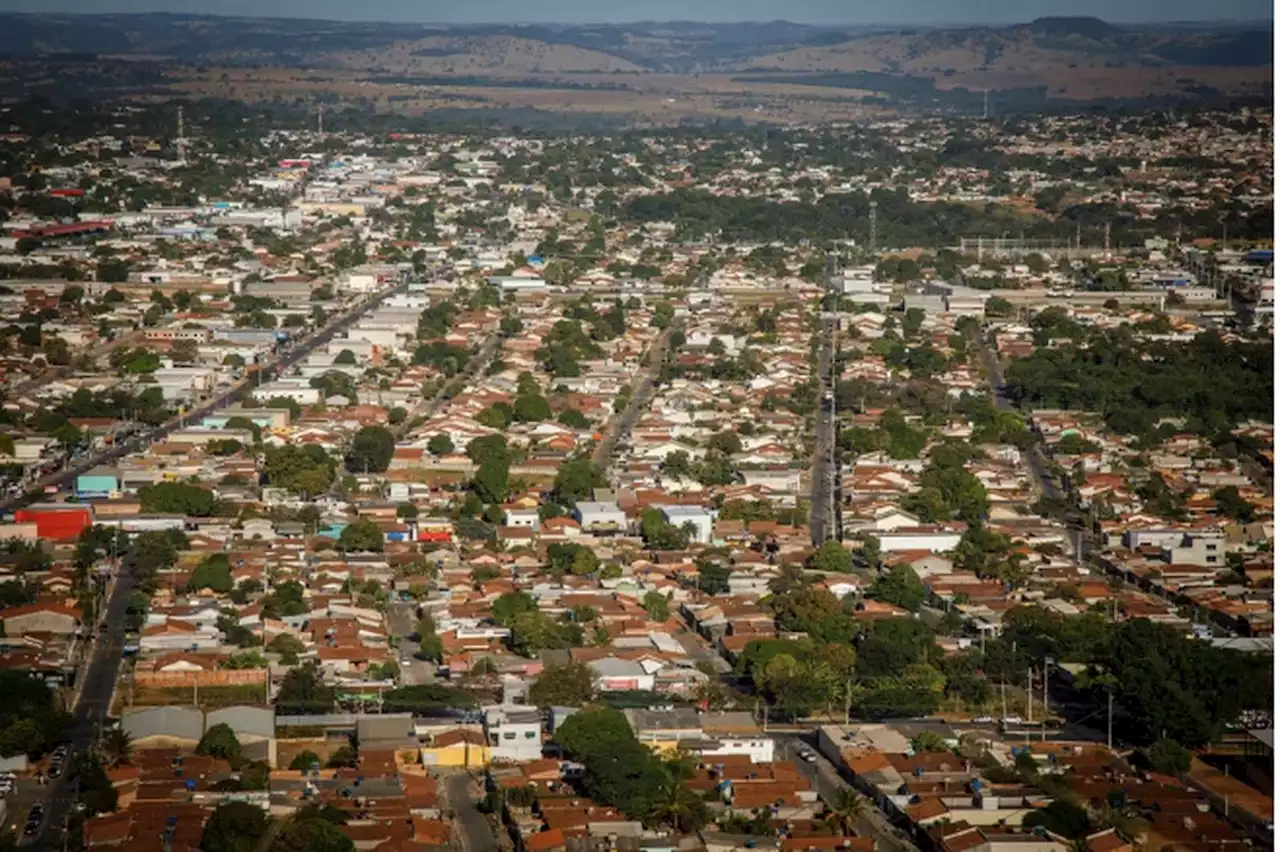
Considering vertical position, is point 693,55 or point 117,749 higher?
point 693,55

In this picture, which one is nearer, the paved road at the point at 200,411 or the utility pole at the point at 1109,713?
the utility pole at the point at 1109,713

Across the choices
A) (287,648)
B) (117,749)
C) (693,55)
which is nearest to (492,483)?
(287,648)

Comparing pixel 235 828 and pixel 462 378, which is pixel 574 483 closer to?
pixel 462 378

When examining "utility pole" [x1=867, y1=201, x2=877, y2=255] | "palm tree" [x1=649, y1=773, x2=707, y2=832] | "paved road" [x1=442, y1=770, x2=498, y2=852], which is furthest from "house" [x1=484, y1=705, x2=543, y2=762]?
"utility pole" [x1=867, y1=201, x2=877, y2=255]

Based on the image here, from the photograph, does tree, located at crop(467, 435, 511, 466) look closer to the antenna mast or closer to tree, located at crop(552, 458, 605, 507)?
tree, located at crop(552, 458, 605, 507)

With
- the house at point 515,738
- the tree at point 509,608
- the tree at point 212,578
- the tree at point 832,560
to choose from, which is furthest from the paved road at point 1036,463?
the house at point 515,738

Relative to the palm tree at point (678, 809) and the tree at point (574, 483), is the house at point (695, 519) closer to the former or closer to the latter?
the tree at point (574, 483)
